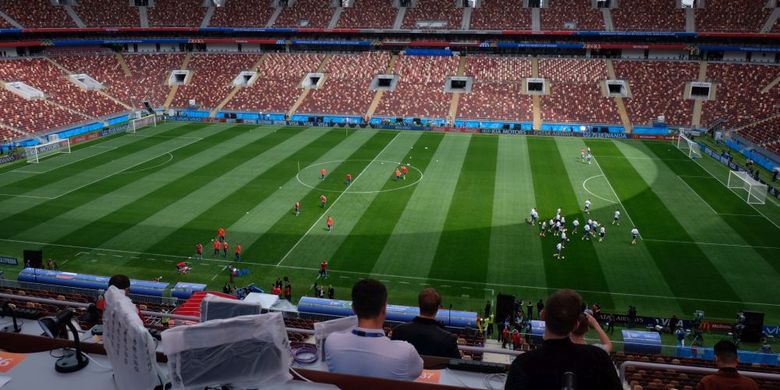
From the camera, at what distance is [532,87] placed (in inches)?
2926

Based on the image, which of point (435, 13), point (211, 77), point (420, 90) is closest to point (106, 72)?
point (211, 77)

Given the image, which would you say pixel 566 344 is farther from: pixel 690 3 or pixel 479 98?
pixel 690 3

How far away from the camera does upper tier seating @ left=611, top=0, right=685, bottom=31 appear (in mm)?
75494

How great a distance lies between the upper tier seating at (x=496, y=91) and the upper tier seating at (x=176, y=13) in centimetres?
4084

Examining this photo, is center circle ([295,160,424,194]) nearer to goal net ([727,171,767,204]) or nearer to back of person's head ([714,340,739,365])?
goal net ([727,171,767,204])

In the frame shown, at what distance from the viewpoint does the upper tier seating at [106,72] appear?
251 ft

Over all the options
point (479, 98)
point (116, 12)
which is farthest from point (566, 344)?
point (116, 12)

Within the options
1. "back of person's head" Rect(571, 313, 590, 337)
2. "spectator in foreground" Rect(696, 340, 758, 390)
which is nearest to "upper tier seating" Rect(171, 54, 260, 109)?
"back of person's head" Rect(571, 313, 590, 337)

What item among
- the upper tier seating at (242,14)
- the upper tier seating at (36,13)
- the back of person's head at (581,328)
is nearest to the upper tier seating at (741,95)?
the upper tier seating at (242,14)

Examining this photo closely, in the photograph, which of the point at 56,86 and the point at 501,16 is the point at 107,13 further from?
the point at 501,16

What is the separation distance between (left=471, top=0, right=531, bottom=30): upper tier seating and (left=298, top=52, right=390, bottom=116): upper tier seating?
13.5 m

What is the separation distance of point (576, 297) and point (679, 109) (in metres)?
69.4

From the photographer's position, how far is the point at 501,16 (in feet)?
271

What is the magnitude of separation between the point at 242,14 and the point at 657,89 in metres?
57.7
